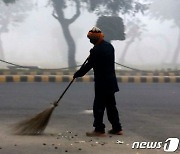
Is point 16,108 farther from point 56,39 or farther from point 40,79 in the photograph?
point 56,39

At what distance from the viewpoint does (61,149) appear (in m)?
5.07

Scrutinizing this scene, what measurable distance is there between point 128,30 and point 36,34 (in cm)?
1773

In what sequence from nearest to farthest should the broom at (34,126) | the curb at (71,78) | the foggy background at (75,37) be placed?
the broom at (34,126) < the curb at (71,78) < the foggy background at (75,37)

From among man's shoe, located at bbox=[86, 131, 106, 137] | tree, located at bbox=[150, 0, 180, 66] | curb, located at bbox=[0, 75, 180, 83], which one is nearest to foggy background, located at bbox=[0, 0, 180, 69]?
tree, located at bbox=[150, 0, 180, 66]

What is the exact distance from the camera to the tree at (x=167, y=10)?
5072 cm

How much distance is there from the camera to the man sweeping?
A: 589 cm

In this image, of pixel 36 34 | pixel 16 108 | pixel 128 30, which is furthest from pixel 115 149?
pixel 36 34

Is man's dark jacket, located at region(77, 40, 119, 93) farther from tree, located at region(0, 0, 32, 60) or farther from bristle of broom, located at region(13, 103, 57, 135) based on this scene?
tree, located at region(0, 0, 32, 60)

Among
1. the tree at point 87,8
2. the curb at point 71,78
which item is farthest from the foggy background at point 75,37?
the curb at point 71,78

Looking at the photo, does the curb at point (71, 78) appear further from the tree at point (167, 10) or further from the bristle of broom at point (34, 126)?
the tree at point (167, 10)

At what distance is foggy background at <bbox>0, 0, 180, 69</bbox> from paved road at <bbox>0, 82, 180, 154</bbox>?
39.0 m

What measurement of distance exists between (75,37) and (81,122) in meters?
51.6

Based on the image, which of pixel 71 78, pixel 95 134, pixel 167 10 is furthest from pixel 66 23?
pixel 167 10

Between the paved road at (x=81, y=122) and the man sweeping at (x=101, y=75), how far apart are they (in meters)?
0.22
